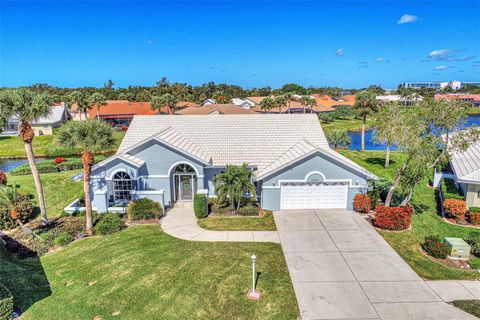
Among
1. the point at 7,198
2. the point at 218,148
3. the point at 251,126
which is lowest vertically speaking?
the point at 7,198

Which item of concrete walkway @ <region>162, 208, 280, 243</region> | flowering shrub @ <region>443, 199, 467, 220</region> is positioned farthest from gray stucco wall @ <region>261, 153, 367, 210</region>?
flowering shrub @ <region>443, 199, 467, 220</region>

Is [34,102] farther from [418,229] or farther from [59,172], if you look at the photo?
[418,229]

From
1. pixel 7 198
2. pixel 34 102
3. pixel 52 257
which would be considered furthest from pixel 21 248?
pixel 34 102

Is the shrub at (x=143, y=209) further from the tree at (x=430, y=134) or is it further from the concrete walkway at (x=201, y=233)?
the tree at (x=430, y=134)

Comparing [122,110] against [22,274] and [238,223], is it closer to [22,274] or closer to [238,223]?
[238,223]

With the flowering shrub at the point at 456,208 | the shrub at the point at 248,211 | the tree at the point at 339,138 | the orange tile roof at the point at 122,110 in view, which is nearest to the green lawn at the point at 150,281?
the shrub at the point at 248,211

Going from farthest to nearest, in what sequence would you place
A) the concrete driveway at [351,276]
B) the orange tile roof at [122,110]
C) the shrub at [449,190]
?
the orange tile roof at [122,110]
the shrub at [449,190]
the concrete driveway at [351,276]

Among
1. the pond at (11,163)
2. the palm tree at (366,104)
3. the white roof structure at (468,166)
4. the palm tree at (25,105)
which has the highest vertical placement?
the palm tree at (366,104)
